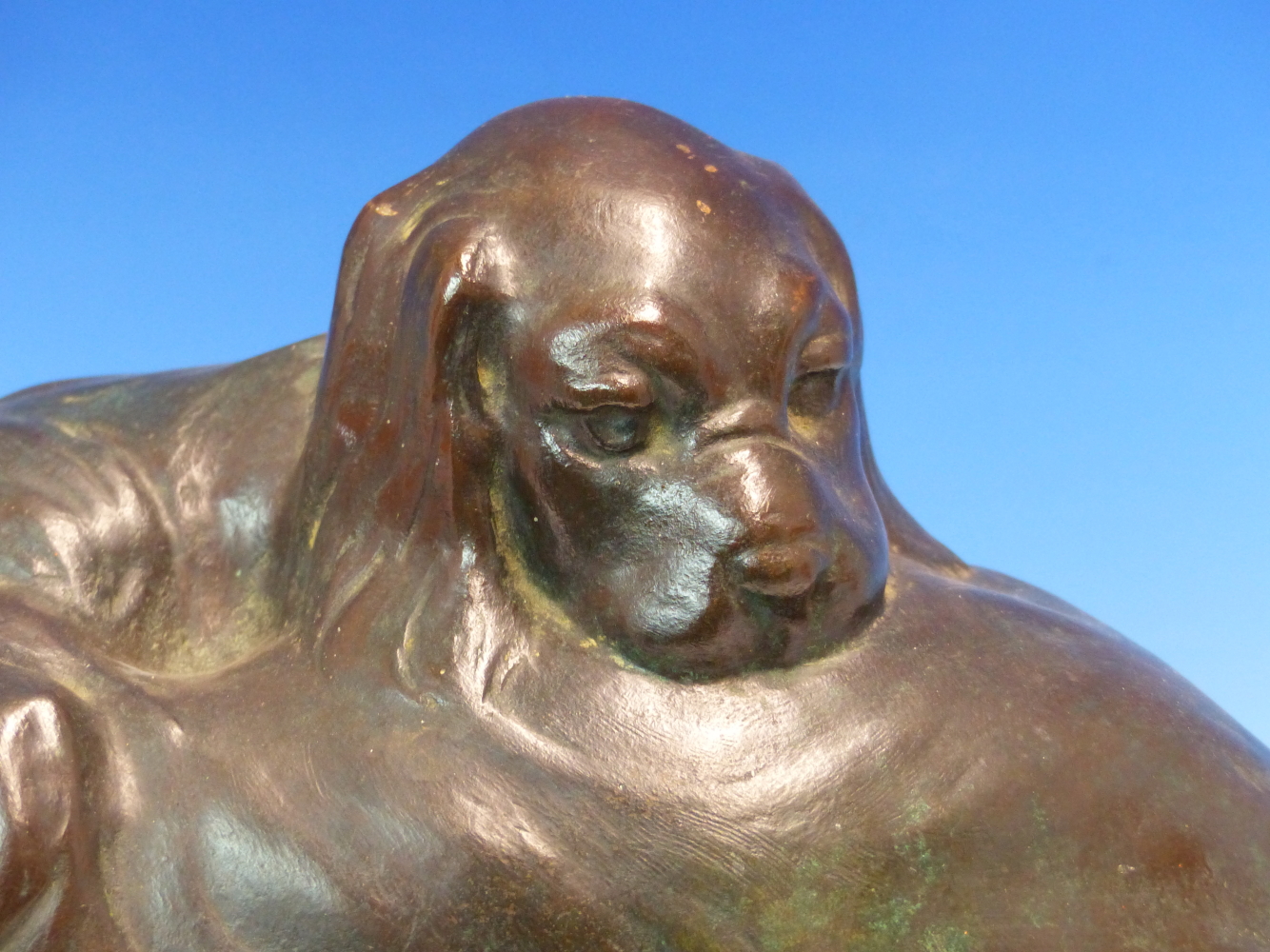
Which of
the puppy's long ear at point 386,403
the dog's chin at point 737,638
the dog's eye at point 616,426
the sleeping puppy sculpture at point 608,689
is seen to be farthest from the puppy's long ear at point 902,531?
the puppy's long ear at point 386,403

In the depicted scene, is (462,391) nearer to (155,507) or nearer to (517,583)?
(517,583)

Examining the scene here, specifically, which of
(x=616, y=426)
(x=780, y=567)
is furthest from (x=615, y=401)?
(x=780, y=567)

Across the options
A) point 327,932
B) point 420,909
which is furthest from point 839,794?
point 327,932

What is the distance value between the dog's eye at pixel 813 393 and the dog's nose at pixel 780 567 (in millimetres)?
231

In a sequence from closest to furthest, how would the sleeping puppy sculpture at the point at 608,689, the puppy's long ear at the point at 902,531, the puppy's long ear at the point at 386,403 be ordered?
the sleeping puppy sculpture at the point at 608,689
the puppy's long ear at the point at 386,403
the puppy's long ear at the point at 902,531

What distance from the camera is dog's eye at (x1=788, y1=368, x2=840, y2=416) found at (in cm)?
208

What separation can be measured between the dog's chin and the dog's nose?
15mm

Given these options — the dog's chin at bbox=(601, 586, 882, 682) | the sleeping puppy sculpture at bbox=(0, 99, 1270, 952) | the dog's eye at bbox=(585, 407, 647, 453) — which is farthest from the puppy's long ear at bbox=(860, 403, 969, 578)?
the dog's eye at bbox=(585, 407, 647, 453)

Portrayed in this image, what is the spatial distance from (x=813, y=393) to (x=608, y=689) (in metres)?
0.49

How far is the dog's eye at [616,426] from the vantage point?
6.41 ft

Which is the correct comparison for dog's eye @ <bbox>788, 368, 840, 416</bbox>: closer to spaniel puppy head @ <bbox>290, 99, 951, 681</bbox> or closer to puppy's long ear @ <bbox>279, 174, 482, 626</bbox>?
spaniel puppy head @ <bbox>290, 99, 951, 681</bbox>

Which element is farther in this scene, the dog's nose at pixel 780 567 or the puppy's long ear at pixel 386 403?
the puppy's long ear at pixel 386 403

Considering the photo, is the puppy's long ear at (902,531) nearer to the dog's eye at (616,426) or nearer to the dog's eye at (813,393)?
the dog's eye at (813,393)

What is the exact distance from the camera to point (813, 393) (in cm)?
209
